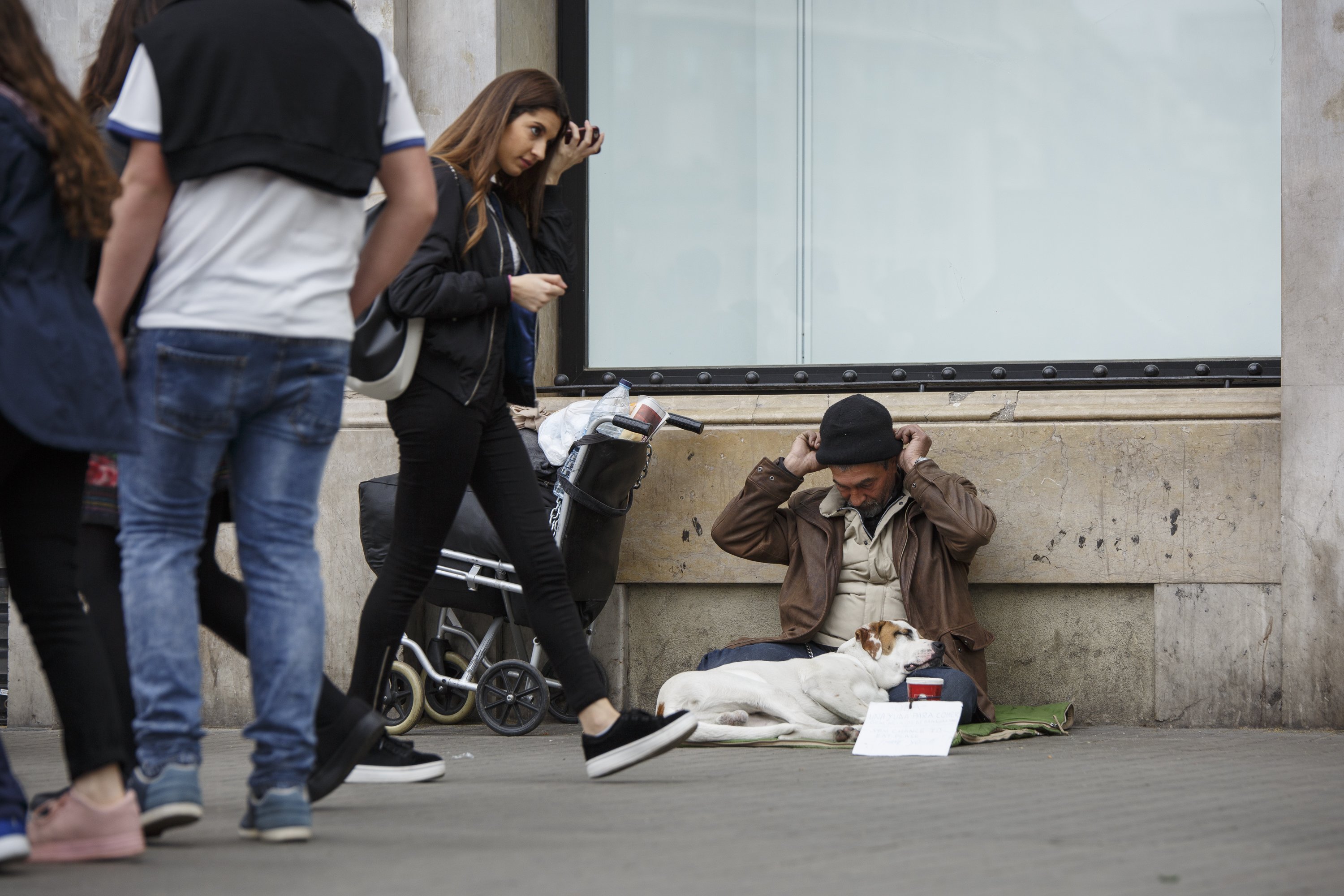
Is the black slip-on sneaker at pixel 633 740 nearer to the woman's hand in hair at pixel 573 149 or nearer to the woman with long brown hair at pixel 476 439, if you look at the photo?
the woman with long brown hair at pixel 476 439

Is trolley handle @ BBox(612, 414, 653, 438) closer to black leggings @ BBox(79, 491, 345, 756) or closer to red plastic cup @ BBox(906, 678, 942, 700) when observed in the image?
red plastic cup @ BBox(906, 678, 942, 700)

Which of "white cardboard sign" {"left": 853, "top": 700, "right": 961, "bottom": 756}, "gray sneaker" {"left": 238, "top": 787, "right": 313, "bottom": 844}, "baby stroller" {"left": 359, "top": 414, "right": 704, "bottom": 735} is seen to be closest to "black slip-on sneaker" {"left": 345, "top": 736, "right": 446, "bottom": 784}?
"gray sneaker" {"left": 238, "top": 787, "right": 313, "bottom": 844}

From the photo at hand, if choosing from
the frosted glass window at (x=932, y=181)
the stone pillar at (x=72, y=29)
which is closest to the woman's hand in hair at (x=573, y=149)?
the frosted glass window at (x=932, y=181)

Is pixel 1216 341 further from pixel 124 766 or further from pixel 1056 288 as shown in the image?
pixel 124 766

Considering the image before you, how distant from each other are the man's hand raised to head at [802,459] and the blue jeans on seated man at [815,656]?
0.64 m

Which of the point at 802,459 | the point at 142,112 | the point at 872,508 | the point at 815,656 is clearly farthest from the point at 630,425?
the point at 142,112

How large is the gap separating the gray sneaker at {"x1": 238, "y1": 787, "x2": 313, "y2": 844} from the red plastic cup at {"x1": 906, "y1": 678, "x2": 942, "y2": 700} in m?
2.52

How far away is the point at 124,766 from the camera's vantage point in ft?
9.64

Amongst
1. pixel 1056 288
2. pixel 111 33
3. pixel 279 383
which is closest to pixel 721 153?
pixel 1056 288

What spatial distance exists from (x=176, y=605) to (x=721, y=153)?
4495mm

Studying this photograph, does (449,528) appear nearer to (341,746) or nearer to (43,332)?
(341,746)

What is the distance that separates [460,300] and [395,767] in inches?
49.3

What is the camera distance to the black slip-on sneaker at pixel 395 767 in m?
4.00

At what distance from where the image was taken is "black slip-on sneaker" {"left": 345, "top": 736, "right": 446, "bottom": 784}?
4.00 metres
